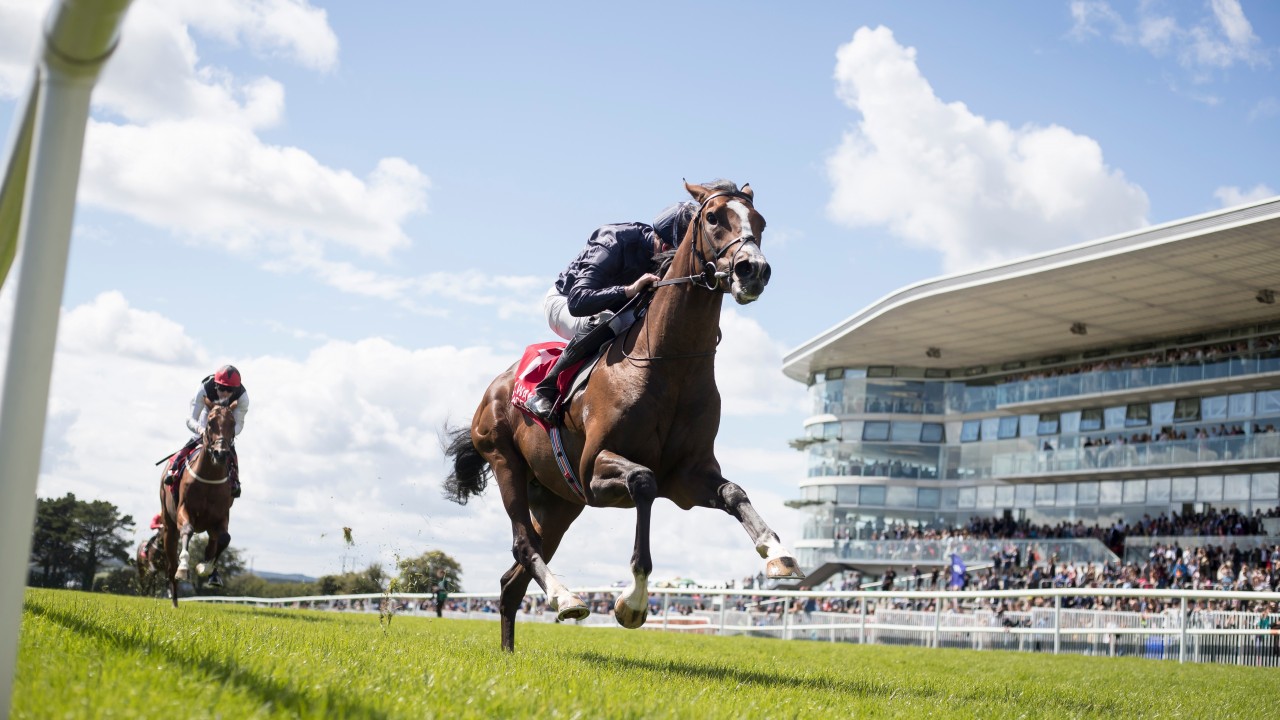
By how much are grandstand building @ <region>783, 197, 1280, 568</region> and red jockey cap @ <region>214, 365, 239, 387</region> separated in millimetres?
32244

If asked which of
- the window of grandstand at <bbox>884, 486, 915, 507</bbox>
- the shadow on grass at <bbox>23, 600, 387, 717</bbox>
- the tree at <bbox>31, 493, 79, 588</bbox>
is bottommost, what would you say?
the tree at <bbox>31, 493, 79, 588</bbox>

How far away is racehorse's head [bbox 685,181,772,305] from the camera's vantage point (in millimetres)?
5770

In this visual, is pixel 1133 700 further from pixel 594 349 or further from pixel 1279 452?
pixel 1279 452

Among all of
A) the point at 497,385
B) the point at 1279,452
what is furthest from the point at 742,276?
the point at 1279,452

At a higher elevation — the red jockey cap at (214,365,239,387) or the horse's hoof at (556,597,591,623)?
the red jockey cap at (214,365,239,387)

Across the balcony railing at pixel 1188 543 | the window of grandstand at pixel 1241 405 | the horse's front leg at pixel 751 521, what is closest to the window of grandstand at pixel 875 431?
the balcony railing at pixel 1188 543

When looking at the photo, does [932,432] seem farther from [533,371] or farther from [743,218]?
[743,218]

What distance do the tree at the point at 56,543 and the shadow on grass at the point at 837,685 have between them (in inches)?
670

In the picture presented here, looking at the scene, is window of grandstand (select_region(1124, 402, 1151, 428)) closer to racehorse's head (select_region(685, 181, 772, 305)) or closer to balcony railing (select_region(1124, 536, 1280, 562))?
balcony railing (select_region(1124, 536, 1280, 562))

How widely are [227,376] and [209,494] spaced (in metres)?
1.30

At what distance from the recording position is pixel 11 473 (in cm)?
207

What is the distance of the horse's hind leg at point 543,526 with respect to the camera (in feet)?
25.2

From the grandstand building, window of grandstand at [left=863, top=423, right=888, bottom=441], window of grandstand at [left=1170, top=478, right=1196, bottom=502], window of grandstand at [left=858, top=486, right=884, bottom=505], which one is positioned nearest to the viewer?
the grandstand building

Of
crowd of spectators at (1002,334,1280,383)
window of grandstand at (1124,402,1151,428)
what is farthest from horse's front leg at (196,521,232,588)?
window of grandstand at (1124,402,1151,428)
